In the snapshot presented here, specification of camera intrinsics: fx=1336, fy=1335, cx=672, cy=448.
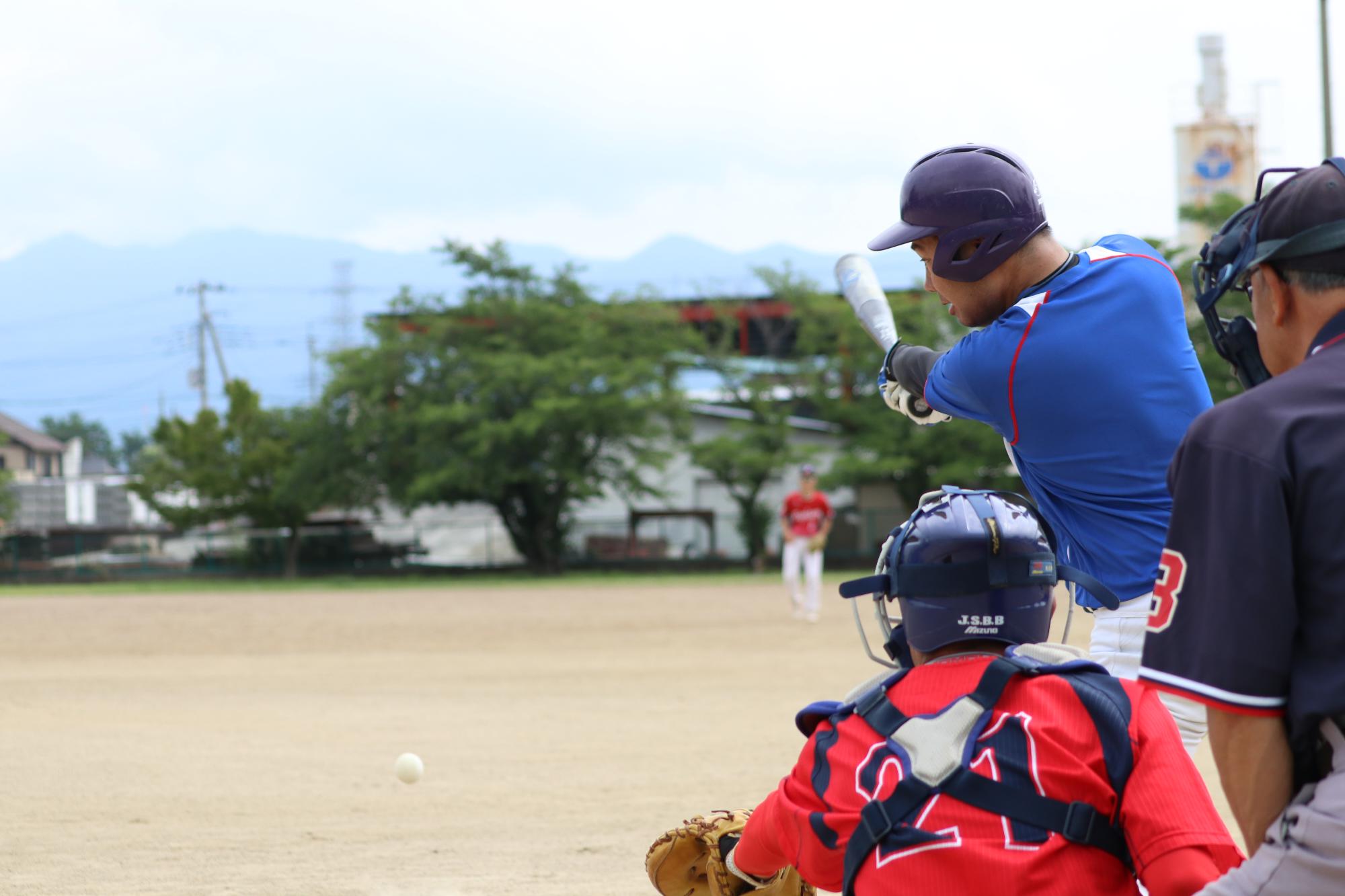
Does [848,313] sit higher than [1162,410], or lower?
higher

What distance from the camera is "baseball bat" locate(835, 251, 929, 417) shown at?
4211 mm

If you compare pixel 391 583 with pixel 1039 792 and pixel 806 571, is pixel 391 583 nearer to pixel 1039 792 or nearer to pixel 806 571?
pixel 806 571

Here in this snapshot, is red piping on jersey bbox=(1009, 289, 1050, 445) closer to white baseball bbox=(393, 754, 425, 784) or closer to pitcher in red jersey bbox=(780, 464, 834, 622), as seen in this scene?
white baseball bbox=(393, 754, 425, 784)

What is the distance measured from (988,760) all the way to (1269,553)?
0.64 meters

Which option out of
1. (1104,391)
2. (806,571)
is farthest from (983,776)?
(806,571)

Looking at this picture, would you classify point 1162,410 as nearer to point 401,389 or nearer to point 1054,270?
point 1054,270

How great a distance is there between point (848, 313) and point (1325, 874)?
36.0 meters

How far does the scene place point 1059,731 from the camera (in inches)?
87.7

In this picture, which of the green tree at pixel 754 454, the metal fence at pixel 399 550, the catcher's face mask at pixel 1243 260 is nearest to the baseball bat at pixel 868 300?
the catcher's face mask at pixel 1243 260

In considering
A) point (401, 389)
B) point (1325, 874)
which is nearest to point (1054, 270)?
point (1325, 874)

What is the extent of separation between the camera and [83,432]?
470 ft

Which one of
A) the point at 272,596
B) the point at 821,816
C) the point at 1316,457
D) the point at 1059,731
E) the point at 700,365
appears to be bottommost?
the point at 272,596

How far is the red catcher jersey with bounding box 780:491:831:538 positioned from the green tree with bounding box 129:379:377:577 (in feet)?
61.9

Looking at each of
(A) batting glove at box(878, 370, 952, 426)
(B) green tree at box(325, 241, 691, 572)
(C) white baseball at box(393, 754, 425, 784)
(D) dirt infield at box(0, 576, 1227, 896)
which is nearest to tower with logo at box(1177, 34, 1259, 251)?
(B) green tree at box(325, 241, 691, 572)
